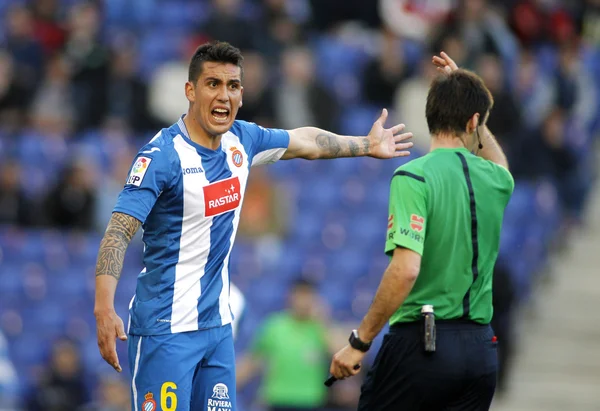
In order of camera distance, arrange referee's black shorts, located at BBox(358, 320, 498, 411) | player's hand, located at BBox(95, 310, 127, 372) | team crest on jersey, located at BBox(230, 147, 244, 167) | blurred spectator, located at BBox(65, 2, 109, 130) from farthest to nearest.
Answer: blurred spectator, located at BBox(65, 2, 109, 130) → team crest on jersey, located at BBox(230, 147, 244, 167) → referee's black shorts, located at BBox(358, 320, 498, 411) → player's hand, located at BBox(95, 310, 127, 372)

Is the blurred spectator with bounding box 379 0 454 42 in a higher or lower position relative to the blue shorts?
higher

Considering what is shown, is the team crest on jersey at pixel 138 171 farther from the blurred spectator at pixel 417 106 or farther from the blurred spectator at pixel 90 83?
the blurred spectator at pixel 90 83

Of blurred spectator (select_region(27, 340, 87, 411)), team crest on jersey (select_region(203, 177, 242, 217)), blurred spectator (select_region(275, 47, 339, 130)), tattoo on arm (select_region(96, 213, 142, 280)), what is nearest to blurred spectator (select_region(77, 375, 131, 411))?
blurred spectator (select_region(27, 340, 87, 411))

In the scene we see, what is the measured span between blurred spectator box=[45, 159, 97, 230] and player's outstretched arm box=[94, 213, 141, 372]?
28.8 feet

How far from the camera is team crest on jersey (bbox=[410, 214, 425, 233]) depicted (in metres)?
6.14

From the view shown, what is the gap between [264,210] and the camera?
14398 mm

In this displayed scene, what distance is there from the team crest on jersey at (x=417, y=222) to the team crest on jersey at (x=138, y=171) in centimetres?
137

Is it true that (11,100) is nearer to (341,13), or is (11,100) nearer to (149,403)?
(341,13)

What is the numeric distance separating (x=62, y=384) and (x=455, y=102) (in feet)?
26.3

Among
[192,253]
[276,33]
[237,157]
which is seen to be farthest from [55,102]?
[192,253]

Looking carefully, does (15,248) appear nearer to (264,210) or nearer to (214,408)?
(264,210)

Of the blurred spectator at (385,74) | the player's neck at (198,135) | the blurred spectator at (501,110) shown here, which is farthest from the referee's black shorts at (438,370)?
the blurred spectator at (385,74)

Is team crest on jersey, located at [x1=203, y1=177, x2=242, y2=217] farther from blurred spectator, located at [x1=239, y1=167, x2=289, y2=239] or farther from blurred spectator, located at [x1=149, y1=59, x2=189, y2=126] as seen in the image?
blurred spectator, located at [x1=149, y1=59, x2=189, y2=126]

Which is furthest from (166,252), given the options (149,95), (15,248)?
(149,95)
